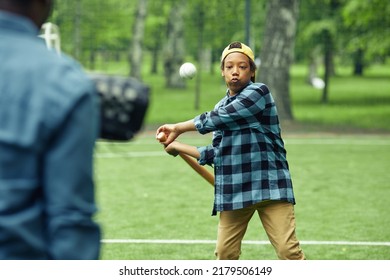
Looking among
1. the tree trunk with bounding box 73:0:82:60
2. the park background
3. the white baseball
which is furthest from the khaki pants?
the tree trunk with bounding box 73:0:82:60

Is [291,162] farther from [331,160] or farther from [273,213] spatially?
[273,213]

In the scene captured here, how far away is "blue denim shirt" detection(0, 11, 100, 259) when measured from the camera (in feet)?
7.45

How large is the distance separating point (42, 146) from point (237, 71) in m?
3.76

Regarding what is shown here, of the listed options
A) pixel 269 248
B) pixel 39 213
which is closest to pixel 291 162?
pixel 269 248

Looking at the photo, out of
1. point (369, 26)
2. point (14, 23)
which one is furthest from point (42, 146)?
point (369, 26)

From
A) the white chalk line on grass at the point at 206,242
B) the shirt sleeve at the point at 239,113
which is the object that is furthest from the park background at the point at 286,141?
the shirt sleeve at the point at 239,113

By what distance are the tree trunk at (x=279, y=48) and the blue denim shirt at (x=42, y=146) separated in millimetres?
20718

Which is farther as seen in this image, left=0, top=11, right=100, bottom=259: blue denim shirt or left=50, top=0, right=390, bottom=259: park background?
left=50, top=0, right=390, bottom=259: park background

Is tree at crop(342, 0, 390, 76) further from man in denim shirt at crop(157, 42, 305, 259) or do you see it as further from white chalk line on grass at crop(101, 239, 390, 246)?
man in denim shirt at crop(157, 42, 305, 259)

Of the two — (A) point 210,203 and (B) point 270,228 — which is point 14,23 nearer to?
(B) point 270,228

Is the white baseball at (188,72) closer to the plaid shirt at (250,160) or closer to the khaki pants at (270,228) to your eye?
the plaid shirt at (250,160)

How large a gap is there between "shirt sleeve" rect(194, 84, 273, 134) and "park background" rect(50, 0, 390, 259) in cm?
160

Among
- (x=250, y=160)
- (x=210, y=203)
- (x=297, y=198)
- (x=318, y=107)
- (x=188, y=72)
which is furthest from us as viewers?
(x=318, y=107)

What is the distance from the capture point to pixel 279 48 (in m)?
23.0
